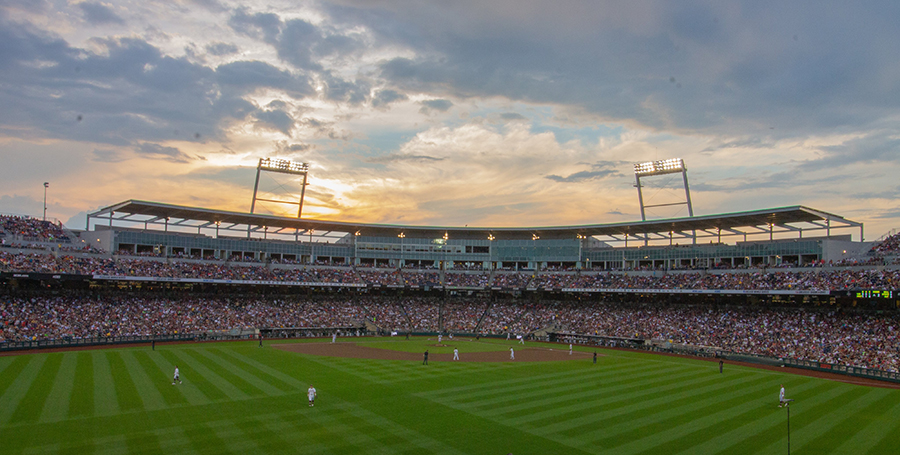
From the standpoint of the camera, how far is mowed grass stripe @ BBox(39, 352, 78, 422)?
22.8 m

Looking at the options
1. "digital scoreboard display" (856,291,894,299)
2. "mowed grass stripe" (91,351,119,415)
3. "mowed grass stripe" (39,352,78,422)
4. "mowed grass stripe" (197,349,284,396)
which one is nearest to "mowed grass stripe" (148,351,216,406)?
"mowed grass stripe" (197,349,284,396)

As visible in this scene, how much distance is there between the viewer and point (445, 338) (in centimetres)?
6575

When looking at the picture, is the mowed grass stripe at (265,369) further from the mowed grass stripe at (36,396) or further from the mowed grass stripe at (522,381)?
the mowed grass stripe at (36,396)

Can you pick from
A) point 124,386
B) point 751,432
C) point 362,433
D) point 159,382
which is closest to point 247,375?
point 159,382

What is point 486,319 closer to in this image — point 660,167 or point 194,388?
point 660,167

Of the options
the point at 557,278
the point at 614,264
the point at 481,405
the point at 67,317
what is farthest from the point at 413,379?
the point at 614,264

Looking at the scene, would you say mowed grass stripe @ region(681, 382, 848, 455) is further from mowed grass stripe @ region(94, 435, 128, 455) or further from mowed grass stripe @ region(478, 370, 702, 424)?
mowed grass stripe @ region(94, 435, 128, 455)

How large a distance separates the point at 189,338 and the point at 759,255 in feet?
220

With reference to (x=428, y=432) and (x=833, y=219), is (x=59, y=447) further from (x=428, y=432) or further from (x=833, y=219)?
(x=833, y=219)

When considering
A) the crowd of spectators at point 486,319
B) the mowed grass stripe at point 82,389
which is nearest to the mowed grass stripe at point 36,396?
the mowed grass stripe at point 82,389

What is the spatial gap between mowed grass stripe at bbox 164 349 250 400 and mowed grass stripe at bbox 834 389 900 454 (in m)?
27.8

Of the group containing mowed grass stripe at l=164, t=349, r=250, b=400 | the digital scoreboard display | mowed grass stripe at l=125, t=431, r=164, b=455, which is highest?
the digital scoreboard display

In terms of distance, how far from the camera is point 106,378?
1233 inches

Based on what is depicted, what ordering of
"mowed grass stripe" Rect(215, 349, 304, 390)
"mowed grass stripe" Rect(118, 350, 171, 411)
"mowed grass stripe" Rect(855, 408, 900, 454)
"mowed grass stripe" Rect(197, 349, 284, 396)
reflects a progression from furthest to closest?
"mowed grass stripe" Rect(215, 349, 304, 390), "mowed grass stripe" Rect(197, 349, 284, 396), "mowed grass stripe" Rect(118, 350, 171, 411), "mowed grass stripe" Rect(855, 408, 900, 454)
